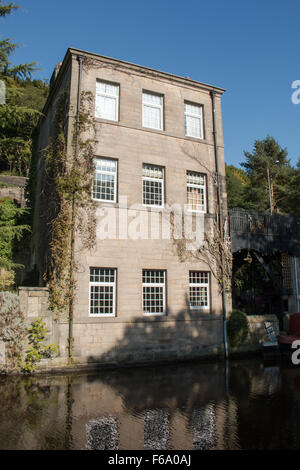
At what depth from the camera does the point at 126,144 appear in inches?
576

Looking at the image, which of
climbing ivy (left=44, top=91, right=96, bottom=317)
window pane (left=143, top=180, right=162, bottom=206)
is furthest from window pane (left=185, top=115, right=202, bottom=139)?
climbing ivy (left=44, top=91, right=96, bottom=317)

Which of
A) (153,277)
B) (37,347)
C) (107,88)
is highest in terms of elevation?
(107,88)

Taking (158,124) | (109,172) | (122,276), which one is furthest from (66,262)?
(158,124)

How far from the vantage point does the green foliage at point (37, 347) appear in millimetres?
11312

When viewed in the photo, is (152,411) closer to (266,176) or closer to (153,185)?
(153,185)

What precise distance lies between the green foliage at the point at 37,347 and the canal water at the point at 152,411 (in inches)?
27.7

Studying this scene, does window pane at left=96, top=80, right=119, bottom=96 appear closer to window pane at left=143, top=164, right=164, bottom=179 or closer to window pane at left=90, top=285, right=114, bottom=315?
window pane at left=143, top=164, right=164, bottom=179

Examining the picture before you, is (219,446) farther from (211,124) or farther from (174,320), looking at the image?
(211,124)

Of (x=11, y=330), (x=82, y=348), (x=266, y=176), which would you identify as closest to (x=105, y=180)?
(x=82, y=348)

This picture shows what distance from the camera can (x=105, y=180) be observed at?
46.6ft

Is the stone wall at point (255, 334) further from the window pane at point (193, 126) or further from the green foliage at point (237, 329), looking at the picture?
the window pane at point (193, 126)

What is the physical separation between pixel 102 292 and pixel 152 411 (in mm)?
6211

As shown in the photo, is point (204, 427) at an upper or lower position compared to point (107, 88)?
lower

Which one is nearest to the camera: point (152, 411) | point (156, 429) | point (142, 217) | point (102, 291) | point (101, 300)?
point (156, 429)
